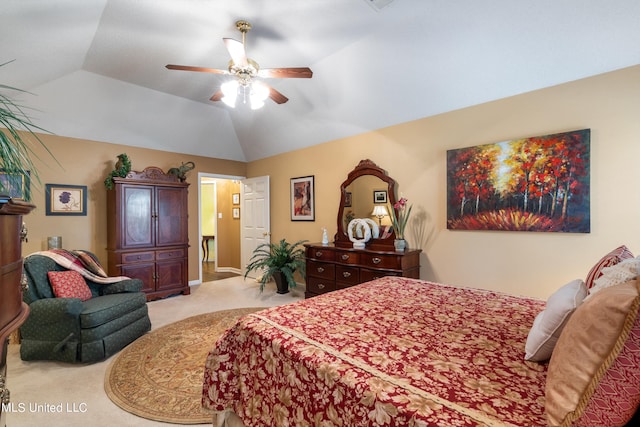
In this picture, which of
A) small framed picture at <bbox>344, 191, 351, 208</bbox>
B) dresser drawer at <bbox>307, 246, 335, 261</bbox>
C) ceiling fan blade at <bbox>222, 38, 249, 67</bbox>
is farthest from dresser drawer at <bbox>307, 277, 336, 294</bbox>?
ceiling fan blade at <bbox>222, 38, 249, 67</bbox>

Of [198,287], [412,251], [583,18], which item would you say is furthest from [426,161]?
[198,287]

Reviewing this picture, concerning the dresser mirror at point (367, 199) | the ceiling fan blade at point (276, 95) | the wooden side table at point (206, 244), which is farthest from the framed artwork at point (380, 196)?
the wooden side table at point (206, 244)

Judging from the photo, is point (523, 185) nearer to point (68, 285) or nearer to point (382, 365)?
point (382, 365)

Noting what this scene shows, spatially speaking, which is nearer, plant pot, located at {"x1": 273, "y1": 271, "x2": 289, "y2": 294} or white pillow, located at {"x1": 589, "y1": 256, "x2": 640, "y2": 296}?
white pillow, located at {"x1": 589, "y1": 256, "x2": 640, "y2": 296}

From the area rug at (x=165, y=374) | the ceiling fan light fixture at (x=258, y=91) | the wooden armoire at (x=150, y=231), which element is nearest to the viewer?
the area rug at (x=165, y=374)

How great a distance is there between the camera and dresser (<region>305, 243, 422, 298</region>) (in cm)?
341

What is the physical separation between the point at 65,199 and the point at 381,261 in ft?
14.6

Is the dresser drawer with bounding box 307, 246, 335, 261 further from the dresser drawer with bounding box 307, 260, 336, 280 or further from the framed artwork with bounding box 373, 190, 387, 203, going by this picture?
the framed artwork with bounding box 373, 190, 387, 203

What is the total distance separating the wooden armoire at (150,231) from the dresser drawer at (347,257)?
2.62m

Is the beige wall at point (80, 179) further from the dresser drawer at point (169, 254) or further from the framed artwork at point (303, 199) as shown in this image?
the framed artwork at point (303, 199)

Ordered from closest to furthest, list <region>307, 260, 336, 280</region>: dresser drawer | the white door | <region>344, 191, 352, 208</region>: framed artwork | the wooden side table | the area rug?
1. the area rug
2. <region>307, 260, 336, 280</region>: dresser drawer
3. <region>344, 191, 352, 208</region>: framed artwork
4. the white door
5. the wooden side table

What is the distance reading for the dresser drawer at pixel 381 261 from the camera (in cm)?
337

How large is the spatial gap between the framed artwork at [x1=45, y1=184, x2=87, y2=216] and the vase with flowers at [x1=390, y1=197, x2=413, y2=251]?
4458 mm

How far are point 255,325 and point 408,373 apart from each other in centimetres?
81
